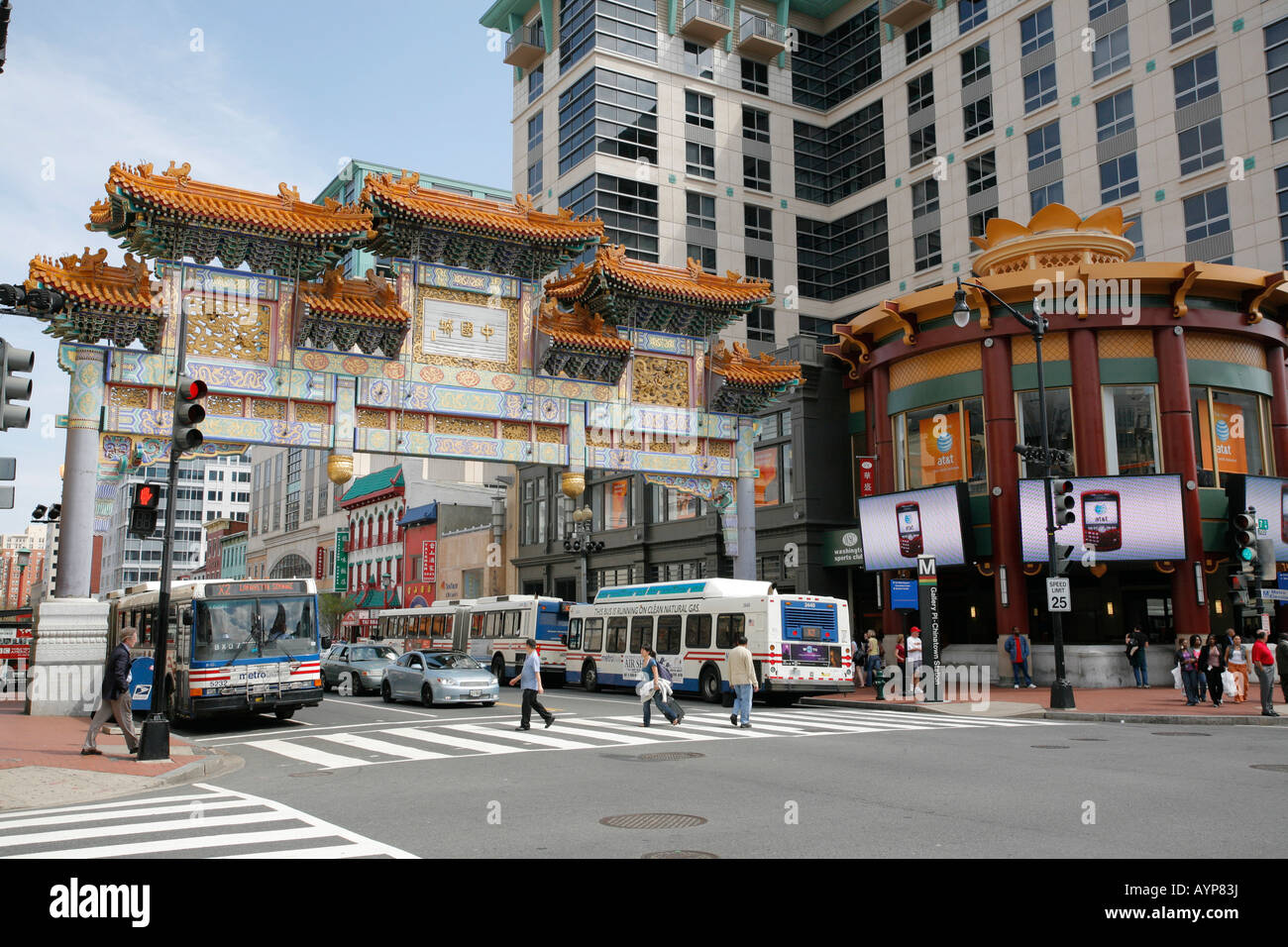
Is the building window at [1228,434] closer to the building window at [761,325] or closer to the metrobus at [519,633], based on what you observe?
the metrobus at [519,633]

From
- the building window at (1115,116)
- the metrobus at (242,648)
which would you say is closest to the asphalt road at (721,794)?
the metrobus at (242,648)

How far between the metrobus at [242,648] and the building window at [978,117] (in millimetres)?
42562

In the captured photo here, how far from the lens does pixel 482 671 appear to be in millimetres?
25938

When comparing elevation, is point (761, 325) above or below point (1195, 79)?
below

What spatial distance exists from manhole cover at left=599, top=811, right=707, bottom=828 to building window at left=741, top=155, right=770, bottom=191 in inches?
2067

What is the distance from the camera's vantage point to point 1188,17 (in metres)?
42.8

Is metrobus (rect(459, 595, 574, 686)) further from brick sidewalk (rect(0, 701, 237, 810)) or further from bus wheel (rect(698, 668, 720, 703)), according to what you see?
brick sidewalk (rect(0, 701, 237, 810))

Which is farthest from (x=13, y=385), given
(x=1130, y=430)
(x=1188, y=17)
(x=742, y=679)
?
(x=1188, y=17)

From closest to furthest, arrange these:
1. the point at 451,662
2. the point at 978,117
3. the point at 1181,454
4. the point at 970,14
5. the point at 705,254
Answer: the point at 451,662, the point at 1181,454, the point at 978,117, the point at 970,14, the point at 705,254

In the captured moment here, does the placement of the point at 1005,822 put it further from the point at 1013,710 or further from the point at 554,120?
the point at 554,120

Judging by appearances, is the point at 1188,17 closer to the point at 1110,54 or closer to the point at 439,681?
the point at 1110,54

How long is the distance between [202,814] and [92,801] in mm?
2458

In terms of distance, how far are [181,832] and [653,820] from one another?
14.0 ft

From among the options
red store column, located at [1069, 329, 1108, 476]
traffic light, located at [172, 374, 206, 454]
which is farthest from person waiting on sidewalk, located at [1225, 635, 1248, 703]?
traffic light, located at [172, 374, 206, 454]
